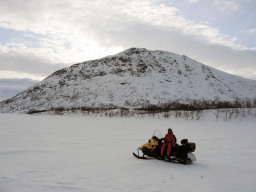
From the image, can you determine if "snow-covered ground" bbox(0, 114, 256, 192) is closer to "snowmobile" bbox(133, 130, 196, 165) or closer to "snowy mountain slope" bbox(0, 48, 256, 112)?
"snowmobile" bbox(133, 130, 196, 165)

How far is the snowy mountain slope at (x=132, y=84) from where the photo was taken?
6600 cm

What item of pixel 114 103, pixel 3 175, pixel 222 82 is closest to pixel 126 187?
pixel 3 175

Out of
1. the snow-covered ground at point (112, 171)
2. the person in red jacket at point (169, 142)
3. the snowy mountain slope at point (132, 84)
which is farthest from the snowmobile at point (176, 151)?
the snowy mountain slope at point (132, 84)

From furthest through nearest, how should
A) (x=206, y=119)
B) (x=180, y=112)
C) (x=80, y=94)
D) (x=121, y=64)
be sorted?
(x=121, y=64), (x=80, y=94), (x=180, y=112), (x=206, y=119)

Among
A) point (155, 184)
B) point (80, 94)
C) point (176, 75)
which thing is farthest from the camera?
point (176, 75)

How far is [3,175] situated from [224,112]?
2656 centimetres

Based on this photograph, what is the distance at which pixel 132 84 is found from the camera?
73438 mm

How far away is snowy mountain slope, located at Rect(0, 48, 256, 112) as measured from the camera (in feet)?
217

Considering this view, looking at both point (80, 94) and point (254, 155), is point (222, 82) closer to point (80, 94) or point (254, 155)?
point (80, 94)

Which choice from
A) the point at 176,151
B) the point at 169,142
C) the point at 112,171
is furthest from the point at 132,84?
the point at 112,171

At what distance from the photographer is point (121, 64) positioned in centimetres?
8506

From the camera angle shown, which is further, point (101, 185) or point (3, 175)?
point (3, 175)

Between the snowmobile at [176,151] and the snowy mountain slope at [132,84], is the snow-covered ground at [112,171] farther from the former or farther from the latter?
the snowy mountain slope at [132,84]

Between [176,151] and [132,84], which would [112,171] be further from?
[132,84]
